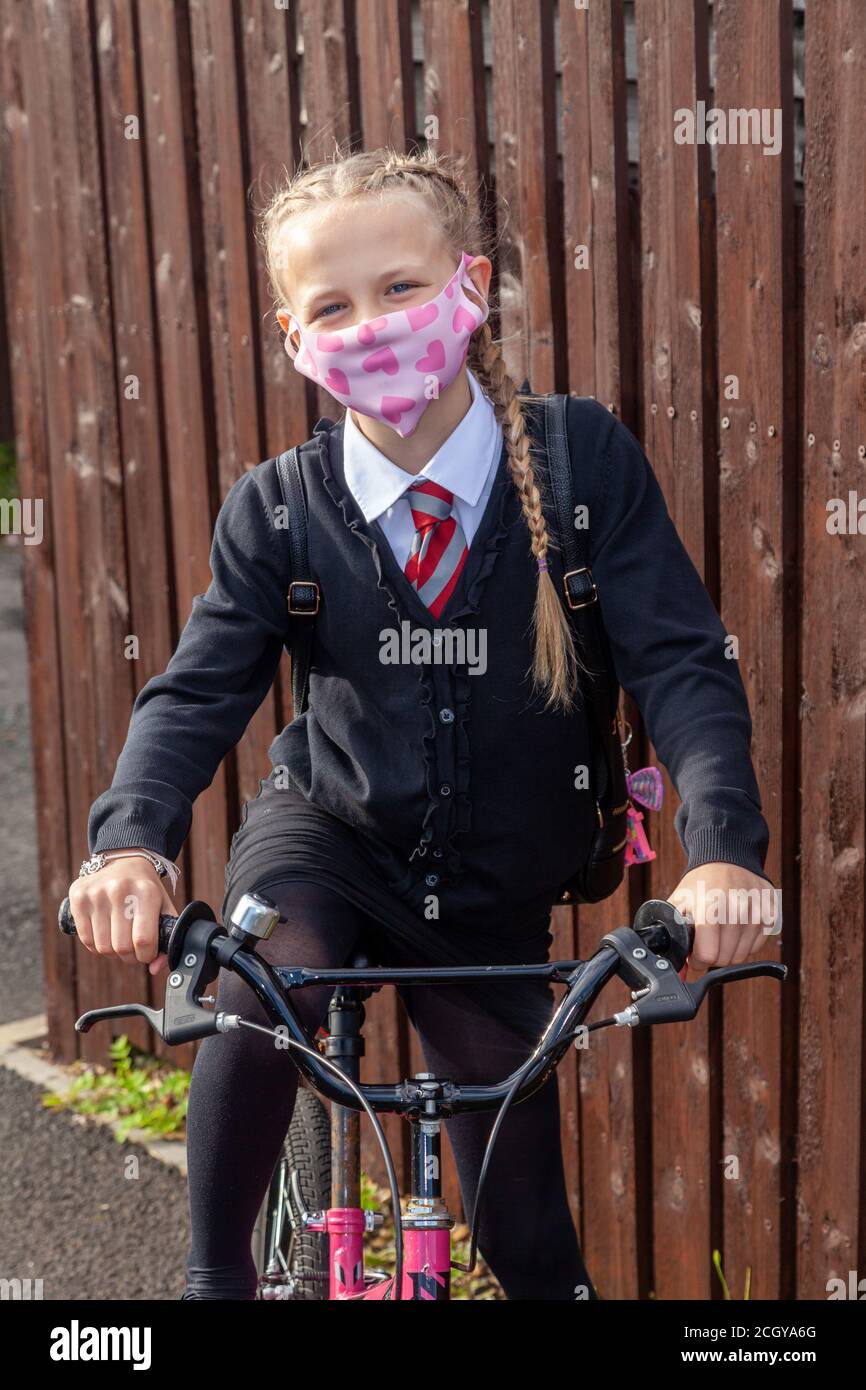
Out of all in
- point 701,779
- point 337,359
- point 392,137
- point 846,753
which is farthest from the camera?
point 392,137

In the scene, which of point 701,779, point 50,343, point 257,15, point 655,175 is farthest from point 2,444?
point 701,779

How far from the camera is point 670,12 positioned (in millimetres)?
2994

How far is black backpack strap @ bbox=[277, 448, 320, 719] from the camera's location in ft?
7.73

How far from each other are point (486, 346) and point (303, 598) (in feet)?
1.80

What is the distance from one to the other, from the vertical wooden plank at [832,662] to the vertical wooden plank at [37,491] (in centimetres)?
278

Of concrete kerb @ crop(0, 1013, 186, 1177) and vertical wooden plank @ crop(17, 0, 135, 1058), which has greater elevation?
vertical wooden plank @ crop(17, 0, 135, 1058)

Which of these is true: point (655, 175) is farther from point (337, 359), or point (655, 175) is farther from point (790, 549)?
point (337, 359)

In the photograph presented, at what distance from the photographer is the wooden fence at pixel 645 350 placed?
9.66 ft

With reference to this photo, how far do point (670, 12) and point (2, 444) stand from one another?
14336 millimetres

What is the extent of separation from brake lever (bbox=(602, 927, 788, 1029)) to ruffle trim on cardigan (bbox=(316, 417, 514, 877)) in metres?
0.62

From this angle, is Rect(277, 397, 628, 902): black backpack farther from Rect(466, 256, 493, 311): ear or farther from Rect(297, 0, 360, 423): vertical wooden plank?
Rect(297, 0, 360, 423): vertical wooden plank

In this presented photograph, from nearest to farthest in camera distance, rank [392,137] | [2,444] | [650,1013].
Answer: [650,1013]
[392,137]
[2,444]
